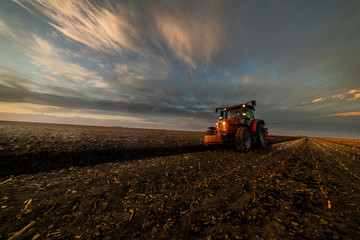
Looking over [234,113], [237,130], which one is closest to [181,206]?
[237,130]

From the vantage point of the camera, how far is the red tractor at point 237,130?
797 cm

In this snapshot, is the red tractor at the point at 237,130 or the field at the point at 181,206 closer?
the field at the point at 181,206

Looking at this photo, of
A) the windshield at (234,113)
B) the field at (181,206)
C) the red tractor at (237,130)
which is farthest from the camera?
the windshield at (234,113)

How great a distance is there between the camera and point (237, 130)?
825 cm

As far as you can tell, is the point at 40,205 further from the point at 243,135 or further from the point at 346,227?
the point at 243,135

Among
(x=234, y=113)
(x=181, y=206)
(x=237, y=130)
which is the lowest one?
(x=181, y=206)

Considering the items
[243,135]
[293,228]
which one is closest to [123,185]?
[293,228]

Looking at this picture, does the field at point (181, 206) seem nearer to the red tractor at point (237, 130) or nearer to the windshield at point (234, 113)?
the red tractor at point (237, 130)

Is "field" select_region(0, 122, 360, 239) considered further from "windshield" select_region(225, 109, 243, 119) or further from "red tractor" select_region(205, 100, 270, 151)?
"windshield" select_region(225, 109, 243, 119)

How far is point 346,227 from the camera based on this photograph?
165 centimetres

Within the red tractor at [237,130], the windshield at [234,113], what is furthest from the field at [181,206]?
the windshield at [234,113]

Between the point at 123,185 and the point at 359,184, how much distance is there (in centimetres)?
630

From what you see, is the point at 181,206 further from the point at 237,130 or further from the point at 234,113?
the point at 234,113

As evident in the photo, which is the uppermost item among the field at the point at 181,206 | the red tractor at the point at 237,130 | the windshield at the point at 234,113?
the windshield at the point at 234,113
